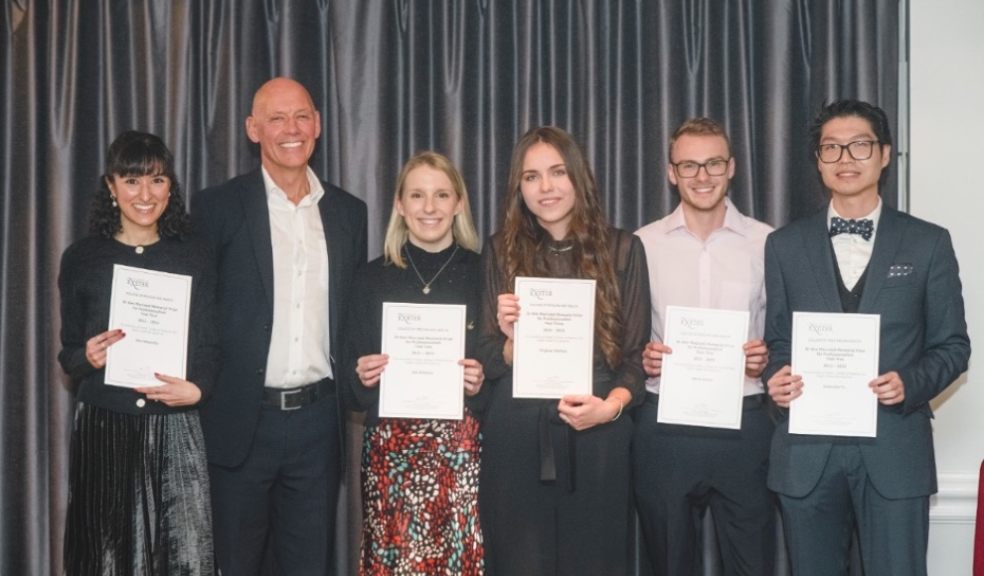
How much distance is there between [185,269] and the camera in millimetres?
3125

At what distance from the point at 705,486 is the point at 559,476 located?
1.98 ft

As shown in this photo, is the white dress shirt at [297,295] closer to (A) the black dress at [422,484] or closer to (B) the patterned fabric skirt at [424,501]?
(A) the black dress at [422,484]

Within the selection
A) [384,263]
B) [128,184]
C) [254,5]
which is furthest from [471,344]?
[254,5]

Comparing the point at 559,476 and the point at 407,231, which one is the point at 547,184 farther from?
the point at 559,476

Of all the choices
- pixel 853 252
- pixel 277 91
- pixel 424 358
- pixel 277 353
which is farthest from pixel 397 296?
pixel 853 252

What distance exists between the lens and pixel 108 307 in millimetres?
3057

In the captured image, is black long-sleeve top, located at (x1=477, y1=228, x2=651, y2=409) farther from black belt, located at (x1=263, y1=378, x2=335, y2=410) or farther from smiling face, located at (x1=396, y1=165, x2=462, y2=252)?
black belt, located at (x1=263, y1=378, x2=335, y2=410)

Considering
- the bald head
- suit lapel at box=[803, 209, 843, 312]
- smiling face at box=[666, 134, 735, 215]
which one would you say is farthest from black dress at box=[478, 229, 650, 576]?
the bald head

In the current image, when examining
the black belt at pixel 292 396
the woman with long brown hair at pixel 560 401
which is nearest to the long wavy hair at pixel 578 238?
the woman with long brown hair at pixel 560 401

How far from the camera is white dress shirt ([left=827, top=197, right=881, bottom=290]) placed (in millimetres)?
2971

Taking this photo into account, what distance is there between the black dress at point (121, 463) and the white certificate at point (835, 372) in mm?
1911

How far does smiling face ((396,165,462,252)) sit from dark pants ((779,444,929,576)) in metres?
1.40

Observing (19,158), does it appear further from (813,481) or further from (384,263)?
(813,481)

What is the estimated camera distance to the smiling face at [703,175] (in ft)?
10.6
